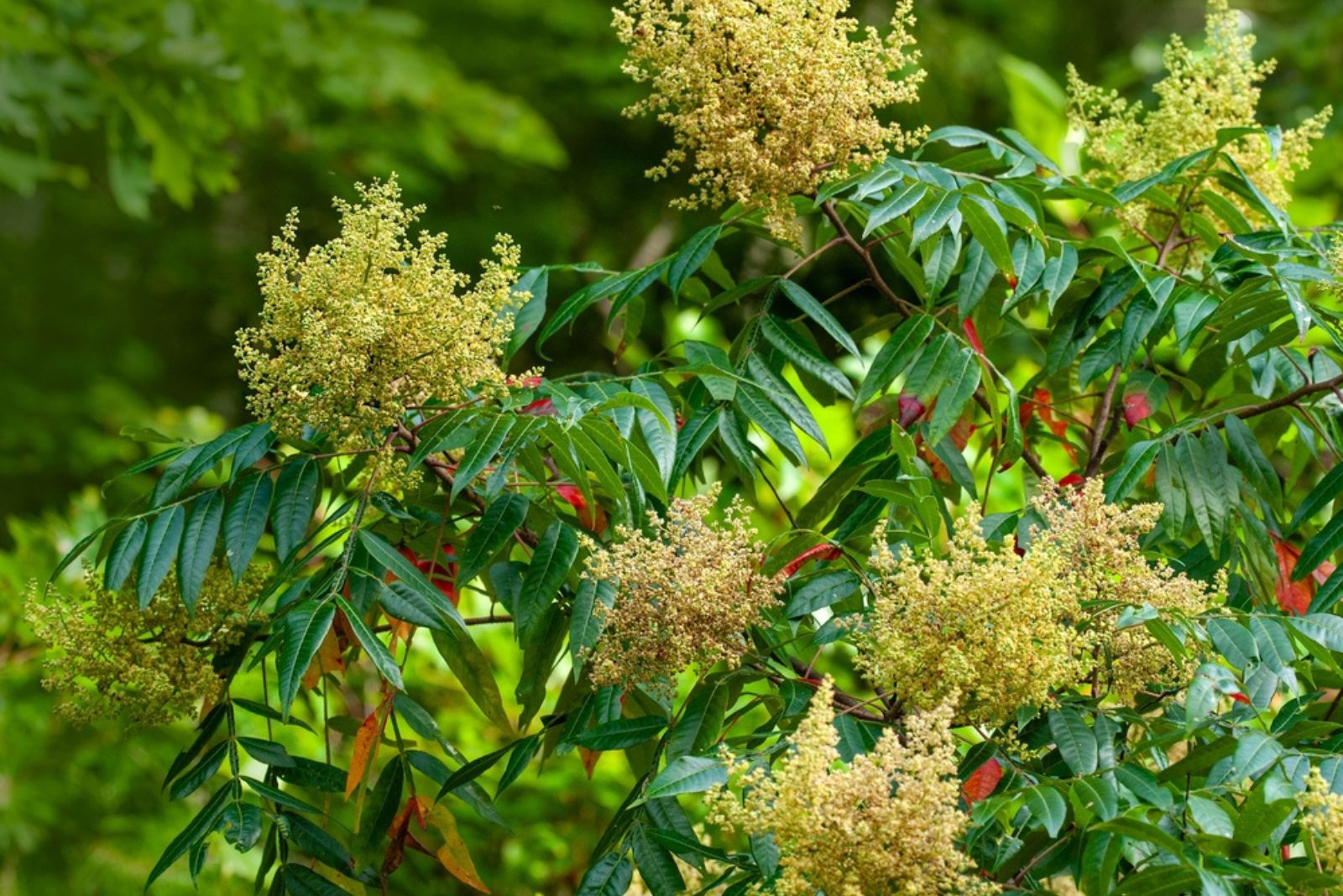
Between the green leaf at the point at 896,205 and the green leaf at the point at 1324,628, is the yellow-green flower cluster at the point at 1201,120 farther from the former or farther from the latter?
the green leaf at the point at 1324,628

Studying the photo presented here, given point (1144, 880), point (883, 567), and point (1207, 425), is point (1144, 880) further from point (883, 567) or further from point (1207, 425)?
point (1207, 425)

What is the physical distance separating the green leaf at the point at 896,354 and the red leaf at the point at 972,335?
0.16 metres

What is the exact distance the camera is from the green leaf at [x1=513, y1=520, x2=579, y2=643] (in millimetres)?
2055

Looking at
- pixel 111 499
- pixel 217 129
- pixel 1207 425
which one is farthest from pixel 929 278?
pixel 217 129

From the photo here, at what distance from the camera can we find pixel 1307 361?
2479mm

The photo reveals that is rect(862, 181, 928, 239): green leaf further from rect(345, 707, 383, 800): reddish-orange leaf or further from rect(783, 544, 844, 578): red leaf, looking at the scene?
rect(345, 707, 383, 800): reddish-orange leaf

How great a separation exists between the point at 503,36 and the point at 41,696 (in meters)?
5.09

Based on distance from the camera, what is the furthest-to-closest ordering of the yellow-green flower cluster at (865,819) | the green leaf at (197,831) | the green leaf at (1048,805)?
the green leaf at (197,831) < the green leaf at (1048,805) < the yellow-green flower cluster at (865,819)

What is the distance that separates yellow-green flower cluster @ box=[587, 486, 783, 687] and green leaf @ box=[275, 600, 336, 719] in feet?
1.18

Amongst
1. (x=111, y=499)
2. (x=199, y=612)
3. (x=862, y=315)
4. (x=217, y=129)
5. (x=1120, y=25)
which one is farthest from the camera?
(x=1120, y=25)

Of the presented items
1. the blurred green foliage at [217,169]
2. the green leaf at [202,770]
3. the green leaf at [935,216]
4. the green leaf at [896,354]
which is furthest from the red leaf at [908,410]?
the blurred green foliage at [217,169]

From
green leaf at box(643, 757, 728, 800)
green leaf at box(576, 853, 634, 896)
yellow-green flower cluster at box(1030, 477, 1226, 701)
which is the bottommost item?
green leaf at box(576, 853, 634, 896)

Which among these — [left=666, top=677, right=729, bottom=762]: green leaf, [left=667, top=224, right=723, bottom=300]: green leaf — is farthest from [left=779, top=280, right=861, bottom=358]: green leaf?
[left=666, top=677, right=729, bottom=762]: green leaf

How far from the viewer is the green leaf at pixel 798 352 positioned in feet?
7.77
